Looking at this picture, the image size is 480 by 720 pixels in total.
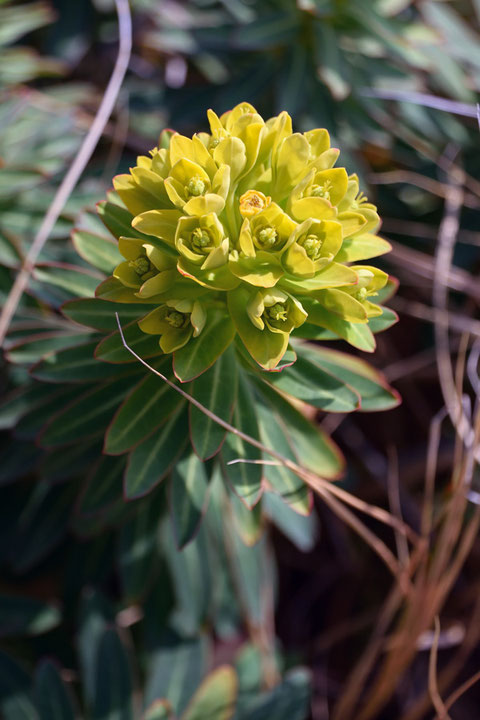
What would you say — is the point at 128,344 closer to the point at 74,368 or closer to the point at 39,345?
the point at 74,368

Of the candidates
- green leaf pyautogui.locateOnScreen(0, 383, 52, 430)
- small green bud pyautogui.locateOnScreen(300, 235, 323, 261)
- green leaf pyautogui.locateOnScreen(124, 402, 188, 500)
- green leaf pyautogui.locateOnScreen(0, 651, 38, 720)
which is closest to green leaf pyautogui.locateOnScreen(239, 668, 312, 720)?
green leaf pyautogui.locateOnScreen(0, 651, 38, 720)

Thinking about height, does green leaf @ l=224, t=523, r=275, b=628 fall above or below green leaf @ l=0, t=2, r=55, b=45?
below

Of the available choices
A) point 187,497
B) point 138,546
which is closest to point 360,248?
point 187,497

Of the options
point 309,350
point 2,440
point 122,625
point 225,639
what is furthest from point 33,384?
point 225,639

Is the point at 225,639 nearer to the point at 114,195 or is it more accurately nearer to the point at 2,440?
the point at 2,440

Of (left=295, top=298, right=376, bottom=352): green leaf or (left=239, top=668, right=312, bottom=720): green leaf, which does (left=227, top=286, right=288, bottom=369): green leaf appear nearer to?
(left=295, top=298, right=376, bottom=352): green leaf
